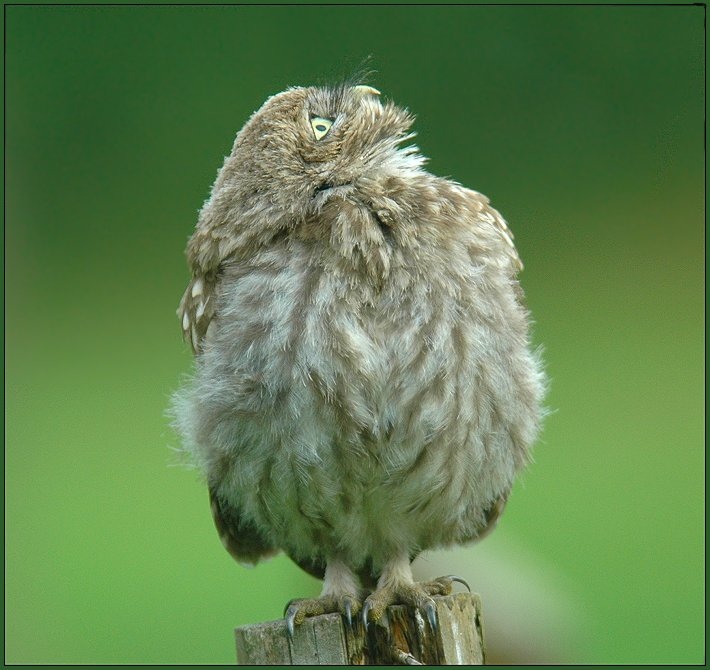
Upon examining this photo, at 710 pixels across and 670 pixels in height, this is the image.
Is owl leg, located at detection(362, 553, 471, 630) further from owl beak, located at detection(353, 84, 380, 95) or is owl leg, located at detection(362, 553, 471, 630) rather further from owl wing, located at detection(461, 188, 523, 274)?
owl beak, located at detection(353, 84, 380, 95)

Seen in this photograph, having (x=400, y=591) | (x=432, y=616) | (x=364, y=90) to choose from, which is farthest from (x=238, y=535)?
(x=364, y=90)

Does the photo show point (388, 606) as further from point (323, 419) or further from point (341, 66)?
point (341, 66)

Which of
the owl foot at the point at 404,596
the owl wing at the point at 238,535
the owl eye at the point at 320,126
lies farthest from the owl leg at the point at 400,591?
the owl eye at the point at 320,126

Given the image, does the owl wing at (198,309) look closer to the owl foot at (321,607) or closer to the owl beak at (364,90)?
the owl beak at (364,90)

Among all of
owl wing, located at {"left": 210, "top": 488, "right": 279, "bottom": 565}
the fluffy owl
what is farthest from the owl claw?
owl wing, located at {"left": 210, "top": 488, "right": 279, "bottom": 565}

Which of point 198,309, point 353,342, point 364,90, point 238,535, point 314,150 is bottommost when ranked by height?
point 238,535

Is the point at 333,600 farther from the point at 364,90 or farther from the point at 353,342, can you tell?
the point at 364,90
